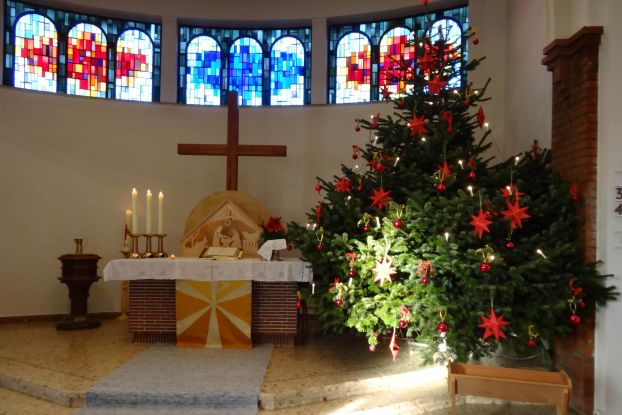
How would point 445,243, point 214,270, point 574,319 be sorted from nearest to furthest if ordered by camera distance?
point 574,319, point 445,243, point 214,270

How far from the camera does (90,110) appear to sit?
865 centimetres

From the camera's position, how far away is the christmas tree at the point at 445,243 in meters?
4.65

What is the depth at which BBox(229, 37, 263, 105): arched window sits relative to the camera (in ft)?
31.1

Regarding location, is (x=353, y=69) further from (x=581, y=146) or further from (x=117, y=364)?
(x=117, y=364)

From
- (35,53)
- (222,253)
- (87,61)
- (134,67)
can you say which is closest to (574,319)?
(222,253)

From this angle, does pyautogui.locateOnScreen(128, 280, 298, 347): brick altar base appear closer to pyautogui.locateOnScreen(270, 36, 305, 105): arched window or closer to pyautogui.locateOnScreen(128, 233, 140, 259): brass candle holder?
pyautogui.locateOnScreen(128, 233, 140, 259): brass candle holder

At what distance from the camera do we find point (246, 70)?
31.2 feet

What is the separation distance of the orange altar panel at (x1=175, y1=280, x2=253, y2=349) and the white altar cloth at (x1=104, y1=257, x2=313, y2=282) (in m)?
0.13

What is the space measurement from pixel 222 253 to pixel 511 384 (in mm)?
3736

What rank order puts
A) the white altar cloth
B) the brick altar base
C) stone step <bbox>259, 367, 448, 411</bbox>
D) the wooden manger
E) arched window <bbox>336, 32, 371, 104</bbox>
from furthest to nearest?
arched window <bbox>336, 32, 371, 104</bbox>
the brick altar base
the white altar cloth
stone step <bbox>259, 367, 448, 411</bbox>
the wooden manger

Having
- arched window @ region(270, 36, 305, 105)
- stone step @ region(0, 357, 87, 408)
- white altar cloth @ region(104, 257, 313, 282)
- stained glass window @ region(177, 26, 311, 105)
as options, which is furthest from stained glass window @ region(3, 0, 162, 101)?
stone step @ region(0, 357, 87, 408)

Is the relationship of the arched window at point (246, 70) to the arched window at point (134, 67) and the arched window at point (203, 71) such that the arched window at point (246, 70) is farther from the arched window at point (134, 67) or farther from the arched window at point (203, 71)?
the arched window at point (134, 67)

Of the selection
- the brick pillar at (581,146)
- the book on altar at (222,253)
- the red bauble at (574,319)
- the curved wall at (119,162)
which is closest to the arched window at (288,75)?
the curved wall at (119,162)

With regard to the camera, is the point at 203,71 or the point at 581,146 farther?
the point at 203,71
